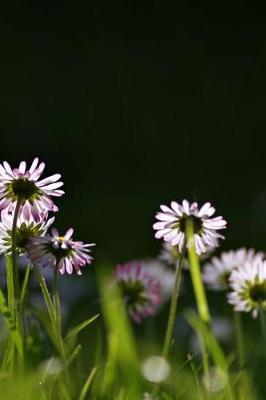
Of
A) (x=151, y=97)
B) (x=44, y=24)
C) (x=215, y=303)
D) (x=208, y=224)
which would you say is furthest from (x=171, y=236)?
(x=44, y=24)

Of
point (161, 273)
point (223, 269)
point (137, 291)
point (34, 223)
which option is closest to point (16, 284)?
point (34, 223)

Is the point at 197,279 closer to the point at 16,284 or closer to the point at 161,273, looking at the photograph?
the point at 16,284

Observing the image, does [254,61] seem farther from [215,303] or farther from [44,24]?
[215,303]

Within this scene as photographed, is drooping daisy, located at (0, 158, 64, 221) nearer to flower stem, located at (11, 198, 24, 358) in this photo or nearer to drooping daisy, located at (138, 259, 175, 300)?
flower stem, located at (11, 198, 24, 358)

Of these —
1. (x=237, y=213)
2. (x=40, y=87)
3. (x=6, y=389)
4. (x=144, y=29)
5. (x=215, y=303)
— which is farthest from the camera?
(x=144, y=29)

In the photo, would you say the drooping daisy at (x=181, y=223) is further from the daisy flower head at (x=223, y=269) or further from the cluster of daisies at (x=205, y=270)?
the daisy flower head at (x=223, y=269)

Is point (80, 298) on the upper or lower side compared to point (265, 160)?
lower

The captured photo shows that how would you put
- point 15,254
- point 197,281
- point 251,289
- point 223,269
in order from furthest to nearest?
point 223,269, point 251,289, point 15,254, point 197,281
